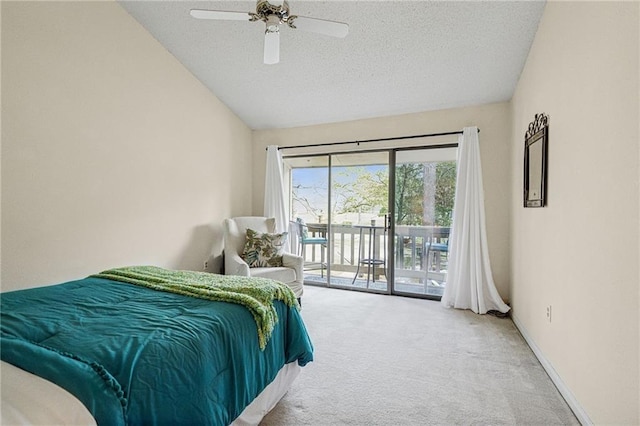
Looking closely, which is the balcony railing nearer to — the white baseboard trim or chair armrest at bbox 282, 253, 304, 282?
chair armrest at bbox 282, 253, 304, 282

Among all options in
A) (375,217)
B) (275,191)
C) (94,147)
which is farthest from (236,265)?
(375,217)

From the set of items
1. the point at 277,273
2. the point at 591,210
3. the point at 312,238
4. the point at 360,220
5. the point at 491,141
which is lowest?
the point at 277,273

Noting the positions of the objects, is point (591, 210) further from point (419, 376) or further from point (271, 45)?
point (271, 45)

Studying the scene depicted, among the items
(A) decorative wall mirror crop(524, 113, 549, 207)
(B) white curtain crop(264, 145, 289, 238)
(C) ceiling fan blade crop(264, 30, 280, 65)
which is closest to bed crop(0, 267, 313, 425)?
(C) ceiling fan blade crop(264, 30, 280, 65)

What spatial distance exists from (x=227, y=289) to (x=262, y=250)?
180 centimetres

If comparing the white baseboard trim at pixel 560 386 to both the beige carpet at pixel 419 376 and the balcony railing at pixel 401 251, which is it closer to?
the beige carpet at pixel 419 376

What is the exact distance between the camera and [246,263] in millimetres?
3396

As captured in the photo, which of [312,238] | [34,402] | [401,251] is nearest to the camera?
[34,402]

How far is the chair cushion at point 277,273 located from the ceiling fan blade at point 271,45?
201 cm

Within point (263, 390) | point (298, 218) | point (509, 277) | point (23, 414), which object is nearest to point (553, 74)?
Result: point (509, 277)

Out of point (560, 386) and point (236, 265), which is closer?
point (560, 386)

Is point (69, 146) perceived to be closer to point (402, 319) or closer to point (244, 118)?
point (244, 118)

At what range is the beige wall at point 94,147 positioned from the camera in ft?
6.63

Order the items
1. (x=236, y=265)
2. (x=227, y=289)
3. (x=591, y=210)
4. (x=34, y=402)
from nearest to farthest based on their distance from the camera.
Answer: (x=34, y=402) < (x=591, y=210) < (x=227, y=289) < (x=236, y=265)
